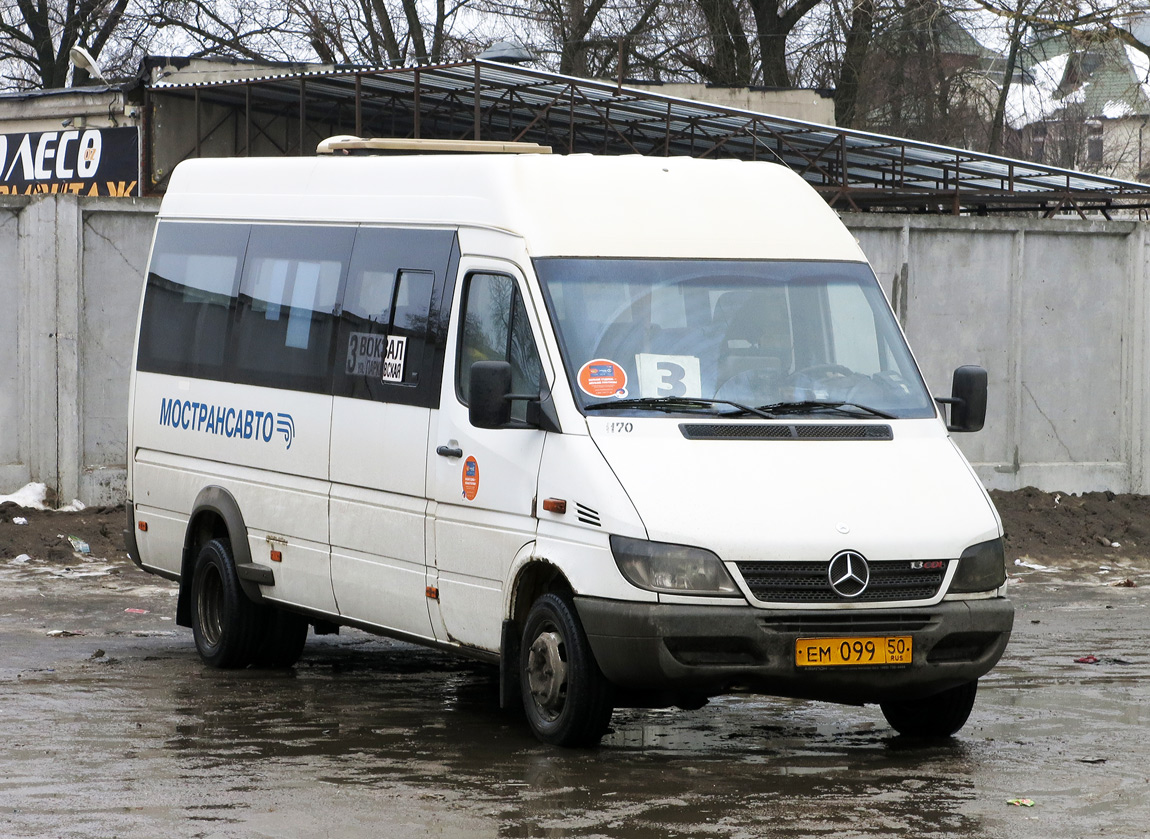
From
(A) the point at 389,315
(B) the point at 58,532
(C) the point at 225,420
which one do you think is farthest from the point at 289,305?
(B) the point at 58,532

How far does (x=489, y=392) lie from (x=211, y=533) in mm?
3372

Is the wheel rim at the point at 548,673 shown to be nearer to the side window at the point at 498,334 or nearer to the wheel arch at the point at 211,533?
the side window at the point at 498,334

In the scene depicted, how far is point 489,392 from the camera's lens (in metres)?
7.70

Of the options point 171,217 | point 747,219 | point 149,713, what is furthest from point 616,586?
point 171,217

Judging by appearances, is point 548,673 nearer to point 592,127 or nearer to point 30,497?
point 30,497

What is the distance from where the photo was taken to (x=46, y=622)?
11625 millimetres

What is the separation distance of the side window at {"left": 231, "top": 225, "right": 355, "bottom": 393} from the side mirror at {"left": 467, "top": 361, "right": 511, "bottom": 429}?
1822mm

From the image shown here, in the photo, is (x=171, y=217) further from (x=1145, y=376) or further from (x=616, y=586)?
(x=1145, y=376)

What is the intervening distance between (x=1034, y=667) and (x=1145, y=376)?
7876 millimetres

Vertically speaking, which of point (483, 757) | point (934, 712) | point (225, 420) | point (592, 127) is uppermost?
point (592, 127)

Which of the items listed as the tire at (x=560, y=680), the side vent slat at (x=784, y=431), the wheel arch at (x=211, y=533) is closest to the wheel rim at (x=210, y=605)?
the wheel arch at (x=211, y=533)

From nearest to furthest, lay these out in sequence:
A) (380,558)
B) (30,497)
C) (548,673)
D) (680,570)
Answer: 1. (680,570)
2. (548,673)
3. (380,558)
4. (30,497)

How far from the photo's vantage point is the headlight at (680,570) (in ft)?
23.7

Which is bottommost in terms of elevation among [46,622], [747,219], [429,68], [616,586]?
[46,622]
